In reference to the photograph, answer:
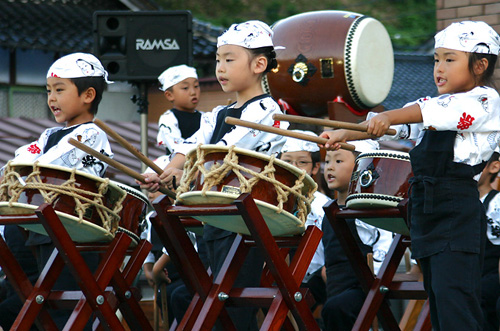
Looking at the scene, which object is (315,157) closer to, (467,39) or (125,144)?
(125,144)

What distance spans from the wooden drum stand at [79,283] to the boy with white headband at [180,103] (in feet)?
4.90

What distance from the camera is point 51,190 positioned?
3.38 meters

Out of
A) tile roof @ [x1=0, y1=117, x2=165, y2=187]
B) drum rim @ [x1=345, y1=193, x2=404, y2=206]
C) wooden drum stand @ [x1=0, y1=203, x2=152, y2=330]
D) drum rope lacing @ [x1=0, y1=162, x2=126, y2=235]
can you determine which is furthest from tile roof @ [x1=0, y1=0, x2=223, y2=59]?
drum rim @ [x1=345, y1=193, x2=404, y2=206]

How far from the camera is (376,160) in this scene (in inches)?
139

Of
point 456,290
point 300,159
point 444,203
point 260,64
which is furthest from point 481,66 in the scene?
point 300,159

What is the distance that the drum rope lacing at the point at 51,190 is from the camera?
338 cm

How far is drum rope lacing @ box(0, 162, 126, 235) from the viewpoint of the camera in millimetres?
3383

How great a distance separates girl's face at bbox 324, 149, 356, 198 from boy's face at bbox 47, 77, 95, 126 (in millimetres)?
1279

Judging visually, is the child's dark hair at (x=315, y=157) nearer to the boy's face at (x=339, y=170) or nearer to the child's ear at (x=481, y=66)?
the boy's face at (x=339, y=170)

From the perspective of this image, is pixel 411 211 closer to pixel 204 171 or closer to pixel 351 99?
pixel 204 171

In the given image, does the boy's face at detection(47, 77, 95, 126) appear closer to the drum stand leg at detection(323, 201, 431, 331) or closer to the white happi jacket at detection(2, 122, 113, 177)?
the white happi jacket at detection(2, 122, 113, 177)

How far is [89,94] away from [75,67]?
5.4 inches

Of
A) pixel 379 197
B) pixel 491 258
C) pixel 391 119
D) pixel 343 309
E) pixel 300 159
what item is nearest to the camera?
pixel 391 119

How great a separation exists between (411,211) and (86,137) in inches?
59.2
